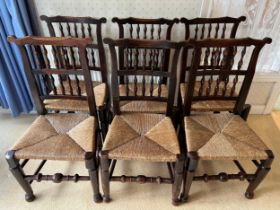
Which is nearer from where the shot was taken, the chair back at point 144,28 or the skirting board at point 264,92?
the chair back at point 144,28

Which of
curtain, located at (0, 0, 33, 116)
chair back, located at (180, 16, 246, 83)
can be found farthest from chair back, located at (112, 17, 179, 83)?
curtain, located at (0, 0, 33, 116)

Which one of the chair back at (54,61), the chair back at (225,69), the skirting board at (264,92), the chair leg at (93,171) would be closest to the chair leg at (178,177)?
the chair back at (225,69)

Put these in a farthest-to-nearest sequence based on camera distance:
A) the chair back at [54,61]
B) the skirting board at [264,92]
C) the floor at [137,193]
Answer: the skirting board at [264,92] → the floor at [137,193] → the chair back at [54,61]

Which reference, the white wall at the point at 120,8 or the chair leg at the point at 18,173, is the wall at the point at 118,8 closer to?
the white wall at the point at 120,8

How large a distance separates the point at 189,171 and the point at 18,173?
1.00 metres

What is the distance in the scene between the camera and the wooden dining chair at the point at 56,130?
1154 mm

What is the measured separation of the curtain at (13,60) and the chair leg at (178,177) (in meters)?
1.41

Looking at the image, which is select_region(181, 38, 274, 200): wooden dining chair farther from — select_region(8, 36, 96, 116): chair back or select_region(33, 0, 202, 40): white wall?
select_region(8, 36, 96, 116): chair back

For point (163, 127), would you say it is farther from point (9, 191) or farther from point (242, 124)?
point (9, 191)

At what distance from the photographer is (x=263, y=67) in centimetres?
188

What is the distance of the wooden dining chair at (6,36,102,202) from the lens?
115cm

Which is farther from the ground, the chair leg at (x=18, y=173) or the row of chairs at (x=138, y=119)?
the row of chairs at (x=138, y=119)

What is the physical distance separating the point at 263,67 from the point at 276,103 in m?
0.63

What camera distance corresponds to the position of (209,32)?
5.17 feet
